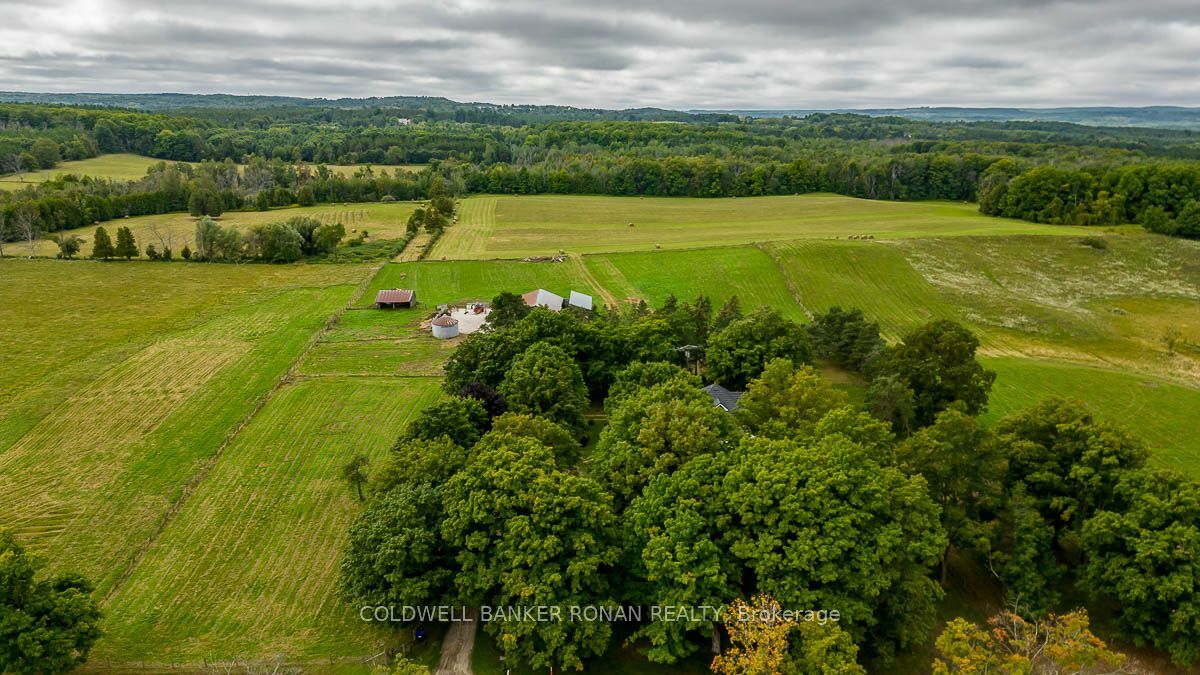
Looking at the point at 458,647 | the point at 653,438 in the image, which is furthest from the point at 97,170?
the point at 653,438

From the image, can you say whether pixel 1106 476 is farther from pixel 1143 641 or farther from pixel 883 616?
pixel 883 616

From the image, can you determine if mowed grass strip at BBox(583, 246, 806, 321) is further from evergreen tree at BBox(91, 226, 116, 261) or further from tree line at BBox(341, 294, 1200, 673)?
evergreen tree at BBox(91, 226, 116, 261)

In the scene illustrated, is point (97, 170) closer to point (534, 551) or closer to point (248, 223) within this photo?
point (248, 223)

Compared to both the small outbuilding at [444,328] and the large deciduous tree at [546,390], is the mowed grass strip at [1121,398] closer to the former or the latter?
the large deciduous tree at [546,390]

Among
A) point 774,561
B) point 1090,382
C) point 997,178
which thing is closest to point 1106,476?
point 774,561

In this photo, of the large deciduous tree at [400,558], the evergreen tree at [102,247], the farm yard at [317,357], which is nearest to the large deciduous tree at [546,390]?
the farm yard at [317,357]

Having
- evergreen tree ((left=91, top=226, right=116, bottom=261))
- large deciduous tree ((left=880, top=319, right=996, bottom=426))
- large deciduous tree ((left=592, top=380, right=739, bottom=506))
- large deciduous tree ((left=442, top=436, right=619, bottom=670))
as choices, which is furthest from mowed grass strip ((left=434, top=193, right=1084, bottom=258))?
large deciduous tree ((left=442, top=436, right=619, bottom=670))
